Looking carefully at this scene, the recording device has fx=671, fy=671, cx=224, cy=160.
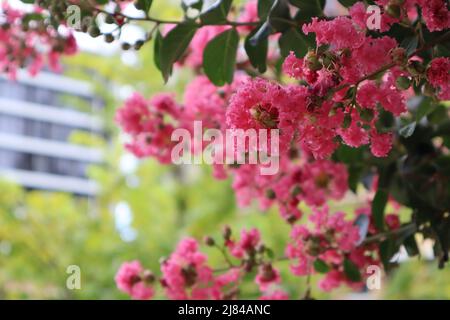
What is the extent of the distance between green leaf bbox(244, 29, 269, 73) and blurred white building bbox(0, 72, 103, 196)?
19293 mm

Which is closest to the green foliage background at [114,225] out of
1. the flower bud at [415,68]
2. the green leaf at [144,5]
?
the green leaf at [144,5]

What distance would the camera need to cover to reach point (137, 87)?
3.18 meters

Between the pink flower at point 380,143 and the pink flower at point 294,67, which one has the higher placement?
the pink flower at point 294,67

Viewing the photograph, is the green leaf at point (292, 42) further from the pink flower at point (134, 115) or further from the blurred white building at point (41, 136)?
the blurred white building at point (41, 136)

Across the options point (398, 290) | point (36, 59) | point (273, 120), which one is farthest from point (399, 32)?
point (398, 290)

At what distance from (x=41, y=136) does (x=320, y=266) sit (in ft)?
68.1

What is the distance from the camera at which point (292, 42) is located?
3.09 ft

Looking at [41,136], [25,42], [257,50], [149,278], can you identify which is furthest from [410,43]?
→ [41,136]

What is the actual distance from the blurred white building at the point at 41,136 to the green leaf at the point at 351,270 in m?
19.2

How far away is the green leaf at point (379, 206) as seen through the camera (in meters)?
1.09

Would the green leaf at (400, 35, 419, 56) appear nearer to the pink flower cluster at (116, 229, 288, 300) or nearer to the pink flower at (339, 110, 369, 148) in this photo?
the pink flower at (339, 110, 369, 148)
